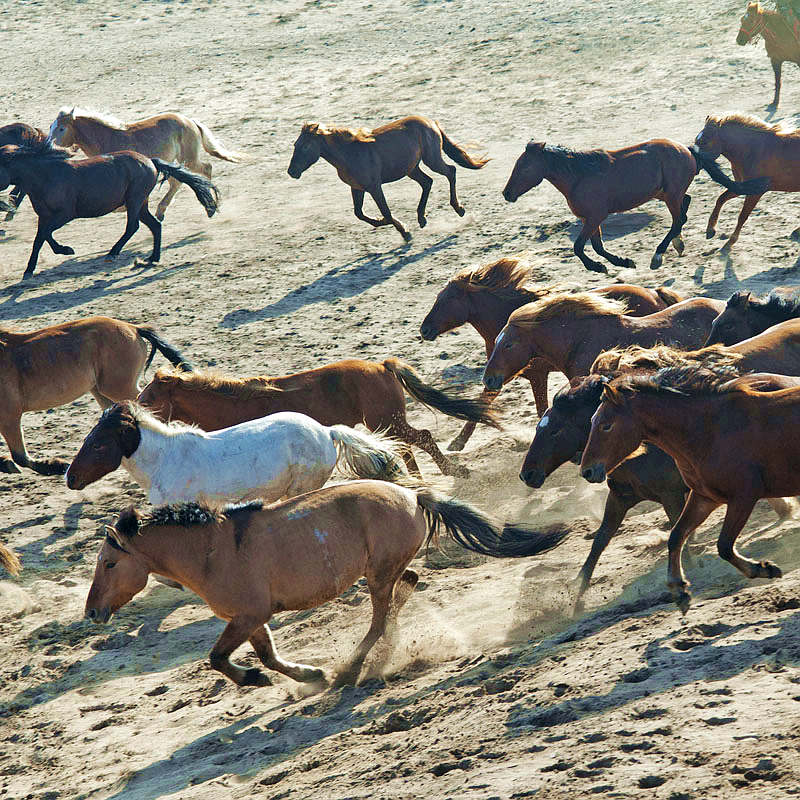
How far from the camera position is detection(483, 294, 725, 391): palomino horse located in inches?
311

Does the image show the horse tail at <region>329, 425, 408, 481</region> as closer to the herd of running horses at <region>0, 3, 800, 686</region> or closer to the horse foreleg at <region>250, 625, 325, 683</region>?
the herd of running horses at <region>0, 3, 800, 686</region>

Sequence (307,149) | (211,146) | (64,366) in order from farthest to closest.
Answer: (211,146) < (307,149) < (64,366)

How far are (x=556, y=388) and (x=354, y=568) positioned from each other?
4332 mm

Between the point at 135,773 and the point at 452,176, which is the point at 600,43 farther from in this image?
the point at 135,773

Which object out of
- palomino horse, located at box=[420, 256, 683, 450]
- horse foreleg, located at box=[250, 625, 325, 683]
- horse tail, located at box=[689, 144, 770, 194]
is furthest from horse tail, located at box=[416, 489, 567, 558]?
horse tail, located at box=[689, 144, 770, 194]

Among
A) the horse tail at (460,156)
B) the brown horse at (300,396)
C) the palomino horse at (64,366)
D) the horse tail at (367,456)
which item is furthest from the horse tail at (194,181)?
the horse tail at (367,456)

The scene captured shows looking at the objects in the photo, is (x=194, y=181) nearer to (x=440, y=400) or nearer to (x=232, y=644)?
(x=440, y=400)

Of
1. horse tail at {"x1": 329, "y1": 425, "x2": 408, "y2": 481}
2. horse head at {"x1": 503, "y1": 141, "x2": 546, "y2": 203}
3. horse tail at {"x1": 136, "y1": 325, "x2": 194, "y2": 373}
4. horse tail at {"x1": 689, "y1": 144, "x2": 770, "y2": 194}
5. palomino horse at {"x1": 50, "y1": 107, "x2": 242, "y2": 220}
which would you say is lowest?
horse tail at {"x1": 329, "y1": 425, "x2": 408, "y2": 481}

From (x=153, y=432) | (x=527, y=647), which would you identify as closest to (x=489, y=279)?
(x=153, y=432)

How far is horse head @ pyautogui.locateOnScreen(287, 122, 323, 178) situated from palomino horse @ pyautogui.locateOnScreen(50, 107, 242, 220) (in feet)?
7.34

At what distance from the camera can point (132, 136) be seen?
52.4 feet

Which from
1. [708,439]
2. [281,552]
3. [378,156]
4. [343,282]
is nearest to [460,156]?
[378,156]

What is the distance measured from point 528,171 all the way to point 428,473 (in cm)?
508

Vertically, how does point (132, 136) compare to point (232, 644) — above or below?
above
